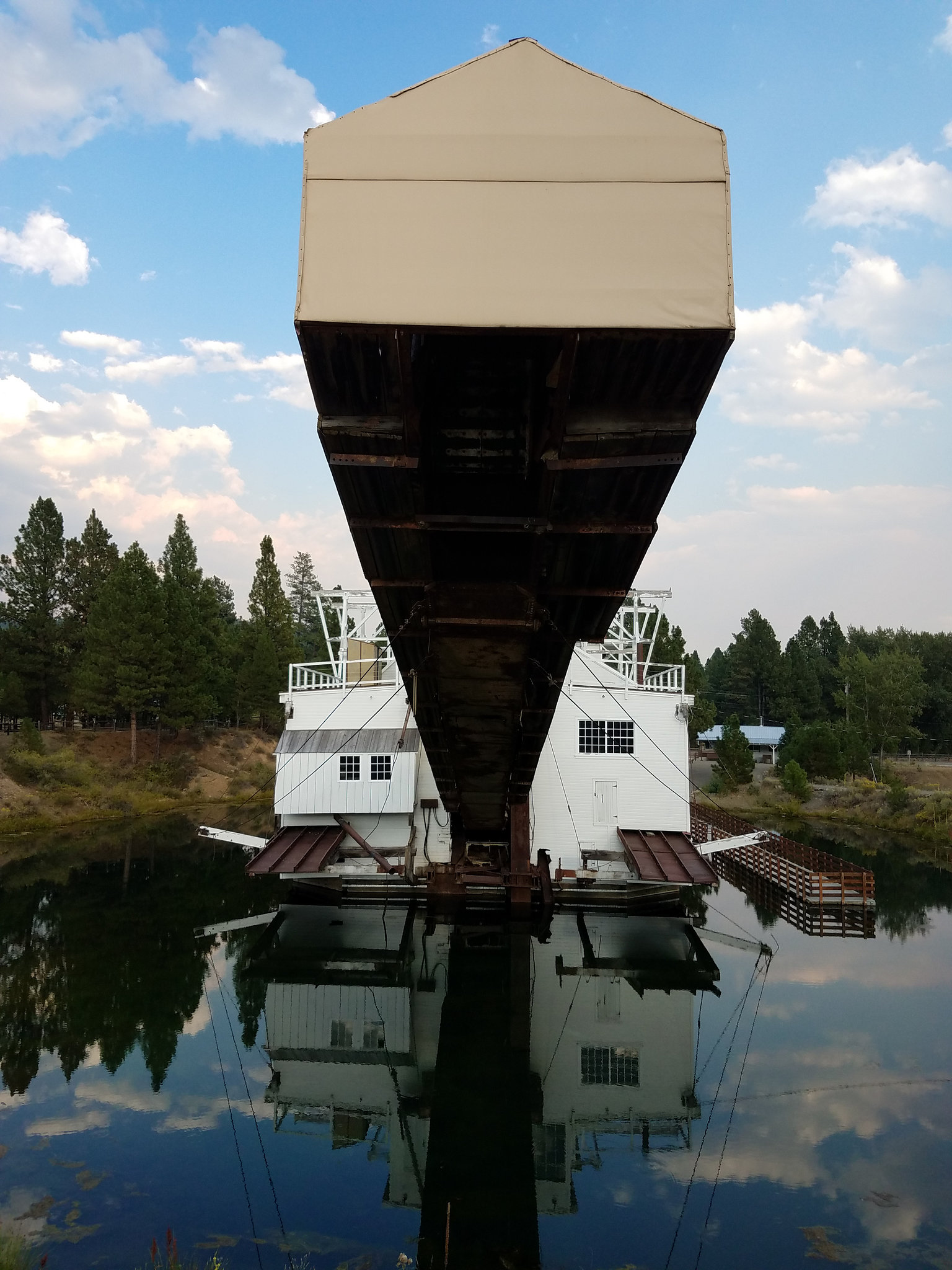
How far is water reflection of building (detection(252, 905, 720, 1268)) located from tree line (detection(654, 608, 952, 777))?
98.5 feet

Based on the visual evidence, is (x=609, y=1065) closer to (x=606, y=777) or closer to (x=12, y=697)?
(x=606, y=777)

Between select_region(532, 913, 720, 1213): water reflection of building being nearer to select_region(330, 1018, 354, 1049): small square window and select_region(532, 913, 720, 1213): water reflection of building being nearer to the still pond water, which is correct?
the still pond water

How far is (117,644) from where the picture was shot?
4150cm

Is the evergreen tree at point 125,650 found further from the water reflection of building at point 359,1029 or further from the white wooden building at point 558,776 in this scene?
the water reflection of building at point 359,1029

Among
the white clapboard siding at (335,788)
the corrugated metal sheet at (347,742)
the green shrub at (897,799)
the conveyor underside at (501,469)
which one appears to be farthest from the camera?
the green shrub at (897,799)

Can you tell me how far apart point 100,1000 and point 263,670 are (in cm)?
3836

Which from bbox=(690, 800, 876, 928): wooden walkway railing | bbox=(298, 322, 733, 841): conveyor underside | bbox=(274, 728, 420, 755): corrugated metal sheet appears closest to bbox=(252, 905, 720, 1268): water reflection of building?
bbox=(690, 800, 876, 928): wooden walkway railing

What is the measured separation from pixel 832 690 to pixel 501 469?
87243 millimetres

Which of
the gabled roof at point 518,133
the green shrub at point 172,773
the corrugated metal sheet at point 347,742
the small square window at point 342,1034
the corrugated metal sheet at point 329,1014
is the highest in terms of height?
the gabled roof at point 518,133

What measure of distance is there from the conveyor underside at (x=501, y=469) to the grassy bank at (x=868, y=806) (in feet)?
97.0

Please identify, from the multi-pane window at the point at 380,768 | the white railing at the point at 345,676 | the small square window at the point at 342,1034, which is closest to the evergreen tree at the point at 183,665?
→ the white railing at the point at 345,676

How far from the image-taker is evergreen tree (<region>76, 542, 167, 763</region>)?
4106cm

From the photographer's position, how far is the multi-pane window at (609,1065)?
12.1 meters

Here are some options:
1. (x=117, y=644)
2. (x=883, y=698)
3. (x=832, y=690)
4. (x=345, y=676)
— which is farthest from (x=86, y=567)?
(x=832, y=690)
